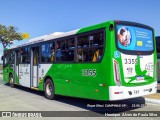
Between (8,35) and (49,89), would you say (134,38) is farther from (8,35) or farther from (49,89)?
(8,35)

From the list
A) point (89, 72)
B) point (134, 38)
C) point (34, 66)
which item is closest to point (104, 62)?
point (89, 72)

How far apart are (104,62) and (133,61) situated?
3.65 feet

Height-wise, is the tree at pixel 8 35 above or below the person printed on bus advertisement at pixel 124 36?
above

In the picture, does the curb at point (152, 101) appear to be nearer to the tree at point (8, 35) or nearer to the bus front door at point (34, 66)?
the bus front door at point (34, 66)

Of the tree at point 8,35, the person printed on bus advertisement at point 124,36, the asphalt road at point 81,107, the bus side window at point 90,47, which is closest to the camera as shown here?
the person printed on bus advertisement at point 124,36

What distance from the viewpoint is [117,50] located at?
29.7ft

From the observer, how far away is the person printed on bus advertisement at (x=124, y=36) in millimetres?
9203

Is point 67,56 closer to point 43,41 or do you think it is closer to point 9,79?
point 43,41

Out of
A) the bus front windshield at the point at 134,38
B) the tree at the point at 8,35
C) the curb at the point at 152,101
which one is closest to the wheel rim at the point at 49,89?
the curb at the point at 152,101

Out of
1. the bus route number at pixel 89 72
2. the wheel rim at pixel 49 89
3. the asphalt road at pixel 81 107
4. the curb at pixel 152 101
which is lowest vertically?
the asphalt road at pixel 81 107

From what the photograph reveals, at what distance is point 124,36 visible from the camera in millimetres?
9344

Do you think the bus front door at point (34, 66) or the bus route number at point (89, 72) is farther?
the bus front door at point (34, 66)

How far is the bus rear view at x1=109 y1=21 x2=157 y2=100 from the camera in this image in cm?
896

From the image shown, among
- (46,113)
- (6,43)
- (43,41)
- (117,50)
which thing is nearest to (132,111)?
(117,50)
